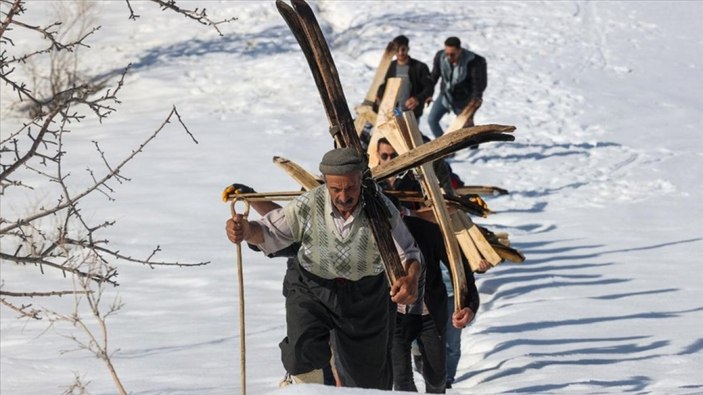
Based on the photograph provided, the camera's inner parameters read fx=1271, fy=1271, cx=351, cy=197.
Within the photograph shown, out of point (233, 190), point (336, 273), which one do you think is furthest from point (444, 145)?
point (233, 190)

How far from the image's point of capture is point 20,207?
46.1 ft

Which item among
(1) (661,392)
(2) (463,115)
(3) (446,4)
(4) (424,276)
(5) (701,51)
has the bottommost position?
(1) (661,392)

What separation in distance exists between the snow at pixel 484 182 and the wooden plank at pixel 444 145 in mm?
1842

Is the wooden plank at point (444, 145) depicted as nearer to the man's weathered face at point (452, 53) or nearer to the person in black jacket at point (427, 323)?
the person in black jacket at point (427, 323)

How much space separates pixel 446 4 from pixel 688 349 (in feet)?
64.3

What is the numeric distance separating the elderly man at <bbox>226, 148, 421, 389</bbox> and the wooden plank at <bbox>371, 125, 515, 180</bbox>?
0.37m

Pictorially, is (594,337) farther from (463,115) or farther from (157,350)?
(157,350)

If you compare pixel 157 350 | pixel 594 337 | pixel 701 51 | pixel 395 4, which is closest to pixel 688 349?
pixel 594 337

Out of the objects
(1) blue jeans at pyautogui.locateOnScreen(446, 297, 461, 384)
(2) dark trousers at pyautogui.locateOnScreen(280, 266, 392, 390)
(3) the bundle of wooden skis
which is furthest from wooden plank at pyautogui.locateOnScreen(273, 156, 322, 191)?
(1) blue jeans at pyautogui.locateOnScreen(446, 297, 461, 384)

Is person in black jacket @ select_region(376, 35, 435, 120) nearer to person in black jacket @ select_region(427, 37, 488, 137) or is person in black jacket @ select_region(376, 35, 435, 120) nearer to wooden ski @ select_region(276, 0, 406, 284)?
person in black jacket @ select_region(427, 37, 488, 137)

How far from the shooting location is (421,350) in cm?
680

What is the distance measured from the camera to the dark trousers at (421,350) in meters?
6.65

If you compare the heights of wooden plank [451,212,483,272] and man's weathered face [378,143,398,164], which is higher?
man's weathered face [378,143,398,164]

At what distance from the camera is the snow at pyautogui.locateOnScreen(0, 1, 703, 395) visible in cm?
830
